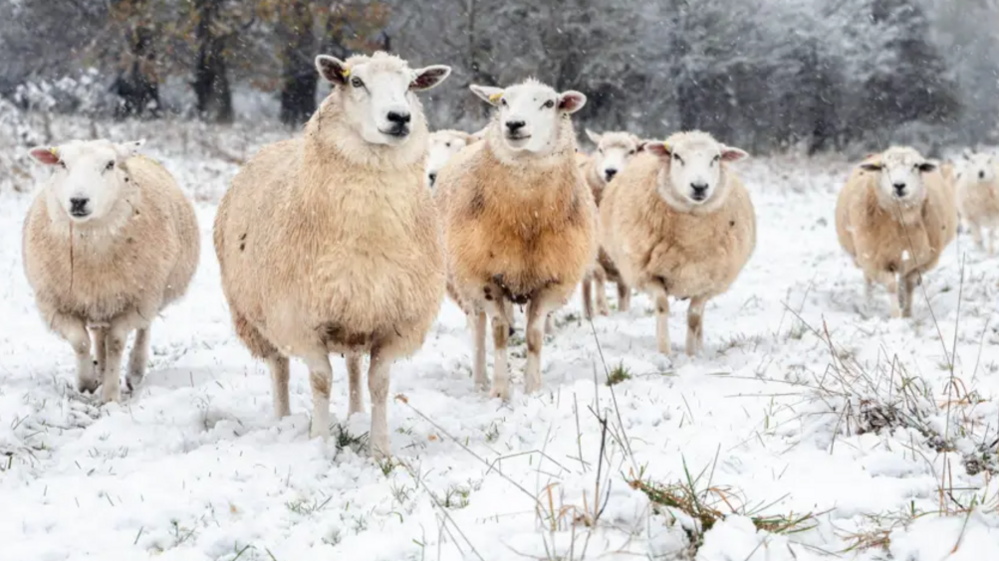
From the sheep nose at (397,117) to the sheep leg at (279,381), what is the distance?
178 centimetres

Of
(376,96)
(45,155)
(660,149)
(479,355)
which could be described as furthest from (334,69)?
(660,149)

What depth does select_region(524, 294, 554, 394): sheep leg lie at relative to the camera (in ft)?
21.3

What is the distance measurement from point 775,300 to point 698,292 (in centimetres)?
316

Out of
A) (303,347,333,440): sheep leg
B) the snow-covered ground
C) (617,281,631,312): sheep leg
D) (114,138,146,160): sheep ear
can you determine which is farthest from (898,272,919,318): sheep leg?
(114,138,146,160): sheep ear

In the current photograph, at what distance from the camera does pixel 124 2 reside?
75.4 ft

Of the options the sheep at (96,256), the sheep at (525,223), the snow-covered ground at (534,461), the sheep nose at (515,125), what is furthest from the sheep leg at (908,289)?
the sheep at (96,256)

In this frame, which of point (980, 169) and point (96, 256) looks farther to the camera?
point (980, 169)

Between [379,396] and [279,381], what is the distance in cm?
98

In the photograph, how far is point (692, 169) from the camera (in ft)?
24.8

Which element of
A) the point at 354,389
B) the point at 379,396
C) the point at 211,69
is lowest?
the point at 354,389

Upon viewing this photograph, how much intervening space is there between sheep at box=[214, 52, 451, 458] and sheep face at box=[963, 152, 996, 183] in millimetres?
14724

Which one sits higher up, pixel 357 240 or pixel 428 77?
pixel 428 77

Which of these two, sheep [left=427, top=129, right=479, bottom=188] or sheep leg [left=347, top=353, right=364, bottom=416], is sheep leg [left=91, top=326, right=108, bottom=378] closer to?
sheep leg [left=347, top=353, right=364, bottom=416]

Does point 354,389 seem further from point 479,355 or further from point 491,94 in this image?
point 491,94
